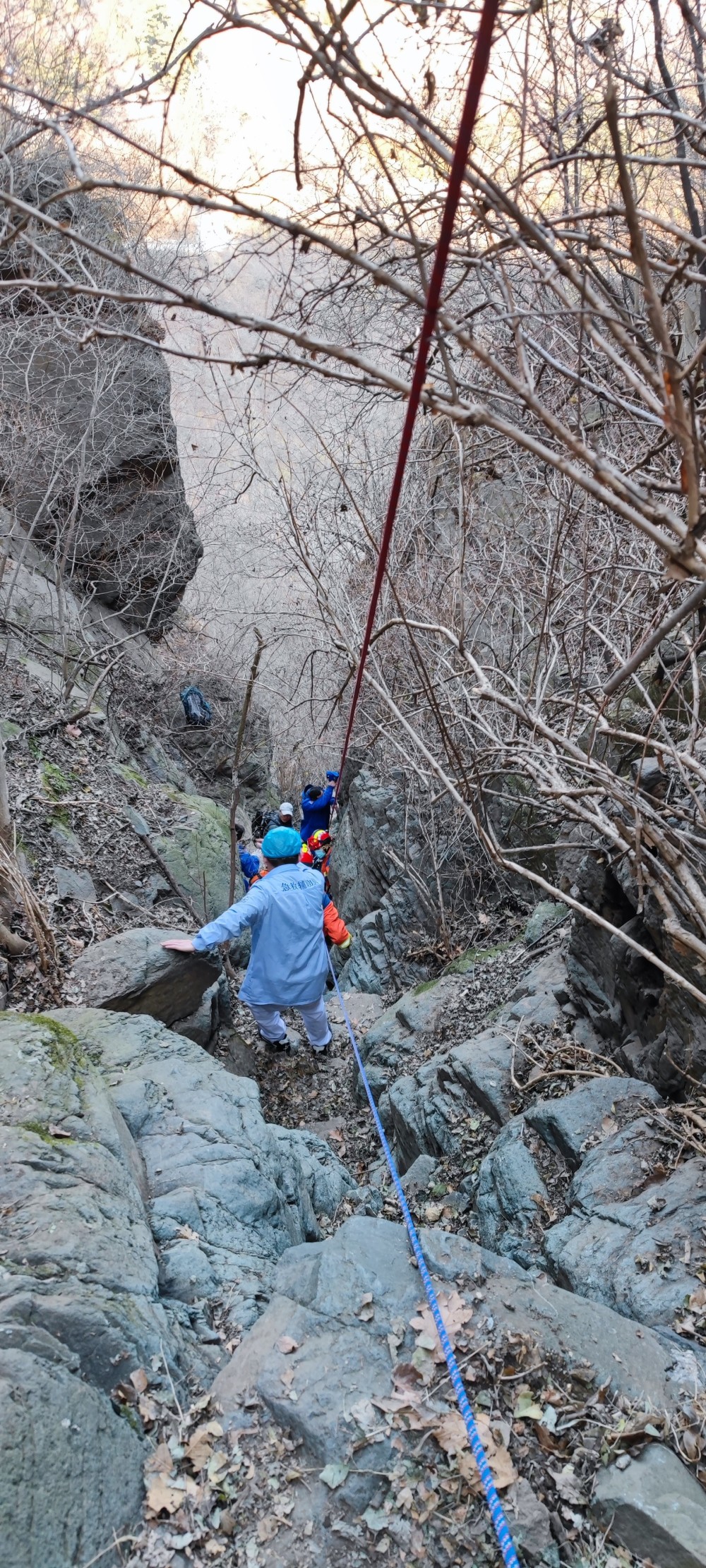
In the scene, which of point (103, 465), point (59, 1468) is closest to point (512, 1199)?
point (59, 1468)

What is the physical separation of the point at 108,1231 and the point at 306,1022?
3894 millimetres

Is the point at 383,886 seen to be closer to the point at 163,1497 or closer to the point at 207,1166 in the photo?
the point at 207,1166

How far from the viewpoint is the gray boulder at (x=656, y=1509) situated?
190 cm

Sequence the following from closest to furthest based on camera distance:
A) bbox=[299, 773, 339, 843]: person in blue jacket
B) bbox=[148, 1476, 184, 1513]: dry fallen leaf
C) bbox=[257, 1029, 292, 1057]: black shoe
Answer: bbox=[148, 1476, 184, 1513]: dry fallen leaf, bbox=[257, 1029, 292, 1057]: black shoe, bbox=[299, 773, 339, 843]: person in blue jacket

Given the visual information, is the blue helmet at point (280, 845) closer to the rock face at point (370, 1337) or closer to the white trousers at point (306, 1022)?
the white trousers at point (306, 1022)

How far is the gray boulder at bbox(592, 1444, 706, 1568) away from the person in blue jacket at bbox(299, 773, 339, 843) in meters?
7.86

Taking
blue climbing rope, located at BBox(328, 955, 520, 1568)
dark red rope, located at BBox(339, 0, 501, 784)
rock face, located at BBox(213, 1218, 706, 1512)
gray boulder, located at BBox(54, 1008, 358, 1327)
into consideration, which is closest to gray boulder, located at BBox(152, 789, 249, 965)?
gray boulder, located at BBox(54, 1008, 358, 1327)

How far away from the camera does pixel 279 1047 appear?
6.73 metres

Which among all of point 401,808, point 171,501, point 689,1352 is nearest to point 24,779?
point 401,808

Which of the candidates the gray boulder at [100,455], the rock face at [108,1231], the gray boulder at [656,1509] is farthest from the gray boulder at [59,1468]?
the gray boulder at [100,455]

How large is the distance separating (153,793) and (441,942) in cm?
423

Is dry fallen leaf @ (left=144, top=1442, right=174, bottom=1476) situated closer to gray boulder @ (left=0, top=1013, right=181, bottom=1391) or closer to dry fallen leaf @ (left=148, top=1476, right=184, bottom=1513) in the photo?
dry fallen leaf @ (left=148, top=1476, right=184, bottom=1513)

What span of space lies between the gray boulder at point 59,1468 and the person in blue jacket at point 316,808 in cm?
770

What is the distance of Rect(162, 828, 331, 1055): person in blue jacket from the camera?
5.90 metres
